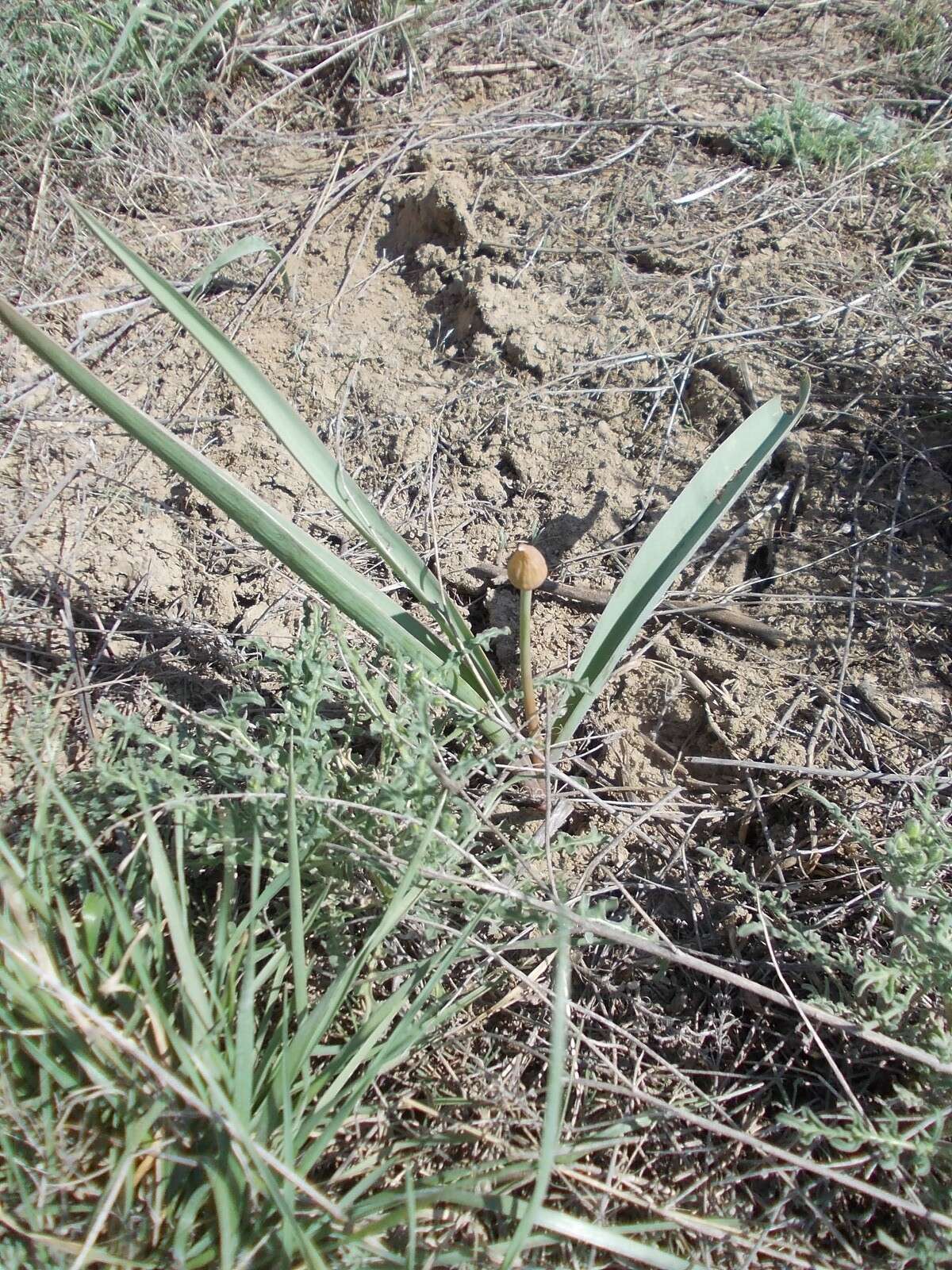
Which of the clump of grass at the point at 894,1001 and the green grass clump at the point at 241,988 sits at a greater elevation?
the green grass clump at the point at 241,988

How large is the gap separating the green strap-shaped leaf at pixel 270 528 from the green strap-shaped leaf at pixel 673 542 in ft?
0.69

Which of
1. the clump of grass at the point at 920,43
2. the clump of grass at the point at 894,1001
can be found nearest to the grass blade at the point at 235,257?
the clump of grass at the point at 894,1001

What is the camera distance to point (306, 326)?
6.89 ft

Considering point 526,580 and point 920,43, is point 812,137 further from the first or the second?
point 526,580

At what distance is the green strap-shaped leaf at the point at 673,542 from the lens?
1412 millimetres

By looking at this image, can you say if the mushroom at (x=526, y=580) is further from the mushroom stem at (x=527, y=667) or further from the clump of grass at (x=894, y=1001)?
the clump of grass at (x=894, y=1001)

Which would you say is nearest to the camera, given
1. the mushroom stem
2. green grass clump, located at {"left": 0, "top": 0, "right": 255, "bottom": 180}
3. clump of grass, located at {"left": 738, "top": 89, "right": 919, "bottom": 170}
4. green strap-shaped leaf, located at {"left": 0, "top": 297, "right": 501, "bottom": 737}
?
green strap-shaped leaf, located at {"left": 0, "top": 297, "right": 501, "bottom": 737}

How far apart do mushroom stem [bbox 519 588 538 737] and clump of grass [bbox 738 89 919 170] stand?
153cm

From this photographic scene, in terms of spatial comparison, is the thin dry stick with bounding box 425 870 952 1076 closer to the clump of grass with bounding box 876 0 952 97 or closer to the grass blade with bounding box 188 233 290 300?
the grass blade with bounding box 188 233 290 300

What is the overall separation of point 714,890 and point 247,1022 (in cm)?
80

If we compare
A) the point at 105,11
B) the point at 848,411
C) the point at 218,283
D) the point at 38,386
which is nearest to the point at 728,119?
the point at 848,411

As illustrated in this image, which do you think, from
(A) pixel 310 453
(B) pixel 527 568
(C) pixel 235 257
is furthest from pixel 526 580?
(C) pixel 235 257

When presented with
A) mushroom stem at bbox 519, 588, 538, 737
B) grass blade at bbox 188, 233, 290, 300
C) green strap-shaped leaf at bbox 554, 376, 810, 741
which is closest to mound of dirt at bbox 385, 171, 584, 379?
grass blade at bbox 188, 233, 290, 300

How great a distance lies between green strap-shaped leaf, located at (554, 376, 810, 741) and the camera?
141cm
